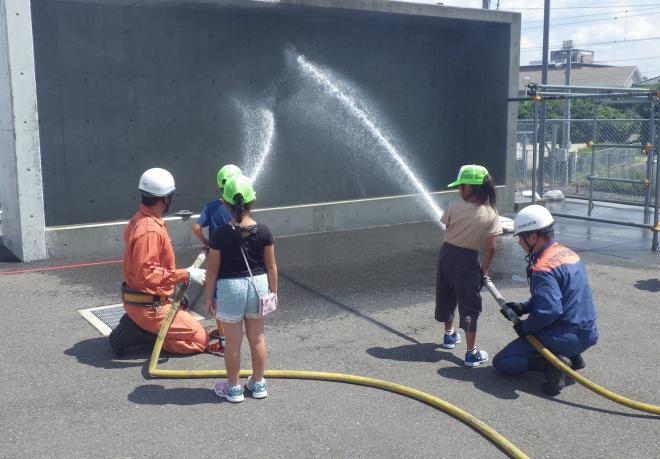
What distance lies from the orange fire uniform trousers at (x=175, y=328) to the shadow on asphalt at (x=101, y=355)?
248 mm

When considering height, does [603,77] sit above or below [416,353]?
above

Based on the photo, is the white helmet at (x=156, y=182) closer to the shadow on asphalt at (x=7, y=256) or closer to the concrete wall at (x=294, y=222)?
the concrete wall at (x=294, y=222)

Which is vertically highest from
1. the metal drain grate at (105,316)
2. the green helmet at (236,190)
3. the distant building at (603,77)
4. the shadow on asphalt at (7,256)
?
the distant building at (603,77)

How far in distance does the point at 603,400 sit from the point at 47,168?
7.76 meters

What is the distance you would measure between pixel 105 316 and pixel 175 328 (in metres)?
1.53

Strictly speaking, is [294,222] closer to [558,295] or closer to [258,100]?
[258,100]

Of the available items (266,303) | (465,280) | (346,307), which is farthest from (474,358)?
(346,307)

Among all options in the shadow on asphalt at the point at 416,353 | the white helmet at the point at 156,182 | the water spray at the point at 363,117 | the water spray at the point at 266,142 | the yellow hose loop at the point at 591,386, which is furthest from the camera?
the water spray at the point at 363,117

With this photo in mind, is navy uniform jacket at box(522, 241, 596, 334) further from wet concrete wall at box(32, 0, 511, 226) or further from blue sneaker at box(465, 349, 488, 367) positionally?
wet concrete wall at box(32, 0, 511, 226)

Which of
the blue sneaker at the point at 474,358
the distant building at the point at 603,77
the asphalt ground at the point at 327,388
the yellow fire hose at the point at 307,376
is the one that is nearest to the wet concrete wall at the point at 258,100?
the asphalt ground at the point at 327,388

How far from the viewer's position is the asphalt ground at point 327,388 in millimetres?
4309

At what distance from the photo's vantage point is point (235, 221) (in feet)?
15.2

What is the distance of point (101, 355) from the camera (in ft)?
18.9

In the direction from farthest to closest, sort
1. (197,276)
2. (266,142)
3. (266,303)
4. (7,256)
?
(266,142) < (7,256) < (197,276) < (266,303)
